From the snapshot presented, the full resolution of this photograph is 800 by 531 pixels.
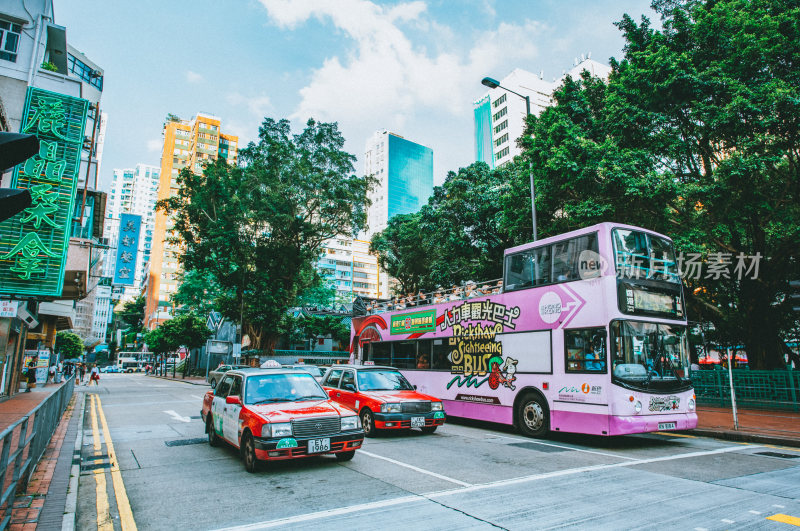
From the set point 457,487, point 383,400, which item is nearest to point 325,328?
point 383,400

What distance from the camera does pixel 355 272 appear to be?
113 m

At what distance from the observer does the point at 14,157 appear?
10.4 ft

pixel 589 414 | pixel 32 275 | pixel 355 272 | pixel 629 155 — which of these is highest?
pixel 355 272

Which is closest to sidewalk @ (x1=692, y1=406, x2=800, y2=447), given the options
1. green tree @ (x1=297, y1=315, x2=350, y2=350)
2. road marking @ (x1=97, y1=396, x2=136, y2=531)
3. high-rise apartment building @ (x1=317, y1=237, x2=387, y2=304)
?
road marking @ (x1=97, y1=396, x2=136, y2=531)

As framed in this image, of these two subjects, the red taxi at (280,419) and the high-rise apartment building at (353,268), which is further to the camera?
the high-rise apartment building at (353,268)

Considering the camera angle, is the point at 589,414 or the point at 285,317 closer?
the point at 589,414

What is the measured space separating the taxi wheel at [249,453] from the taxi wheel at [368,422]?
360 centimetres

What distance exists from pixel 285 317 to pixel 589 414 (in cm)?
2715

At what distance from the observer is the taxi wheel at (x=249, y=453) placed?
6.86 metres

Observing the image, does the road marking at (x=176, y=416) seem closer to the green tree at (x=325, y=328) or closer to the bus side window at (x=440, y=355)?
the bus side window at (x=440, y=355)

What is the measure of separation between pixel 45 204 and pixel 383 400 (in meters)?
14.7

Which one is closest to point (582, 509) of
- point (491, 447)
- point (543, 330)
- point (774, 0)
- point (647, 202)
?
point (491, 447)

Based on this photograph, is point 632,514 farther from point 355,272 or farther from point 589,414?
point 355,272

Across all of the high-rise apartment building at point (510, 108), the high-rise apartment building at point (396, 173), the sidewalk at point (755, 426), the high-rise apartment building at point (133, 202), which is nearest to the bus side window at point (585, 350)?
the sidewalk at point (755, 426)
